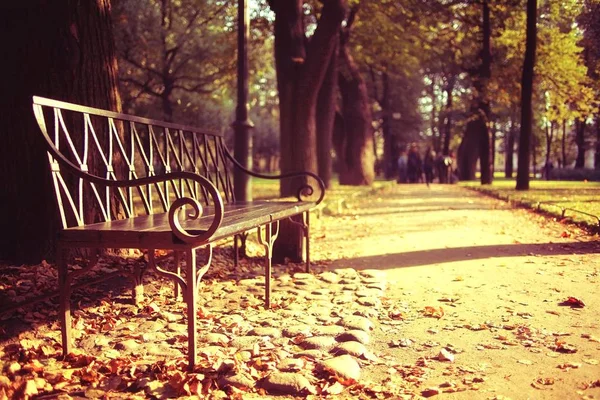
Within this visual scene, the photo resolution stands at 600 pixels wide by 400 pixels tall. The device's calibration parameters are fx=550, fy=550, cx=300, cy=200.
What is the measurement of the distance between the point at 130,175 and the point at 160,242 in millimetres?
1663

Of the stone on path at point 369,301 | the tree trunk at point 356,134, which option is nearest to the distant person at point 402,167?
the tree trunk at point 356,134

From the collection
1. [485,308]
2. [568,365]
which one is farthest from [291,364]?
[485,308]

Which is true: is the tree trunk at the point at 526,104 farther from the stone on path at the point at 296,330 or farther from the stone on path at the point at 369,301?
the stone on path at the point at 296,330

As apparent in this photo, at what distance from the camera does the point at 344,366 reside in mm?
2834

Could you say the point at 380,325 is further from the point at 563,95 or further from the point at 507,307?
the point at 563,95

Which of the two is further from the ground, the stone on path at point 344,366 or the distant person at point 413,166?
the distant person at point 413,166

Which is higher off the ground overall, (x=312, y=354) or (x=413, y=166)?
(x=413, y=166)

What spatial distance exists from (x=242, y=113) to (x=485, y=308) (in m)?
5.37

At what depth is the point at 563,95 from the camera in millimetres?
17328

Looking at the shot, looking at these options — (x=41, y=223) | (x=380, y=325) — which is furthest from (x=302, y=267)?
(x=41, y=223)

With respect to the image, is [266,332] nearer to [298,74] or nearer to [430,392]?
[430,392]

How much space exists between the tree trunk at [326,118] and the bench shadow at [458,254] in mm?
9586

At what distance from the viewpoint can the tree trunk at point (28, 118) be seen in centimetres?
416

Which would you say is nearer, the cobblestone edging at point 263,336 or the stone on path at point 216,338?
the cobblestone edging at point 263,336
